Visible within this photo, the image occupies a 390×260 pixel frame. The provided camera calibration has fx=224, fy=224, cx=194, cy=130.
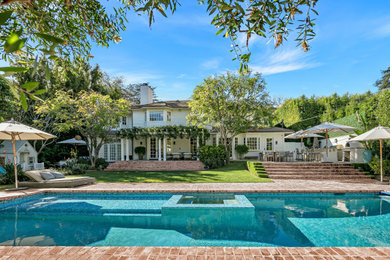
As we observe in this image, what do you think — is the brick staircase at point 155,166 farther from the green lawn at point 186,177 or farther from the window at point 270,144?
the window at point 270,144

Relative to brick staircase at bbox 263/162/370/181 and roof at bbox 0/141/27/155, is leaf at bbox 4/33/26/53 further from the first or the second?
roof at bbox 0/141/27/155

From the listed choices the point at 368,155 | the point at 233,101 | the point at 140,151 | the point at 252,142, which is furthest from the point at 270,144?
the point at 140,151

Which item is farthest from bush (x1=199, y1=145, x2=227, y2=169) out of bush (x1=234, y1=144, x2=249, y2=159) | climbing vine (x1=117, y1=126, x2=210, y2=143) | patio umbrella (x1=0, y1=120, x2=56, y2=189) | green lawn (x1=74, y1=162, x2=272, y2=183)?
patio umbrella (x1=0, y1=120, x2=56, y2=189)

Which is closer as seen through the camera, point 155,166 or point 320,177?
point 320,177

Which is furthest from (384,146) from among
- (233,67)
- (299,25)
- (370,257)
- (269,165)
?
(299,25)

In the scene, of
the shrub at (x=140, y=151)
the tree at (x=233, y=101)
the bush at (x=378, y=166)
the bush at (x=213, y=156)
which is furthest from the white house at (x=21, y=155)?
the bush at (x=378, y=166)

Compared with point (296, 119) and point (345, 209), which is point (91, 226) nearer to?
point (345, 209)

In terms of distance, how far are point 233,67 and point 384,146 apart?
40.2 feet

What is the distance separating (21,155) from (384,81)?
2026 inches

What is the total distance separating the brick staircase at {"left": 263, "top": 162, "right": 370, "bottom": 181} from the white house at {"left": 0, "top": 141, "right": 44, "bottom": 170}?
741 inches

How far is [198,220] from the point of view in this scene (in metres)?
7.13

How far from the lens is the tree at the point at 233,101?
1975cm

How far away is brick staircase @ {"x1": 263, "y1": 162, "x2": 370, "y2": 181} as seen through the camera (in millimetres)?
14068

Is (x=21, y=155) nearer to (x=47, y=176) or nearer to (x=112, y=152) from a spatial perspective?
(x=112, y=152)
